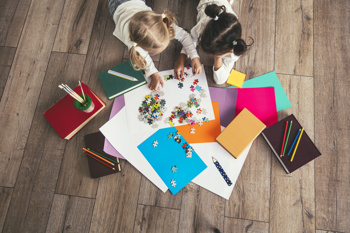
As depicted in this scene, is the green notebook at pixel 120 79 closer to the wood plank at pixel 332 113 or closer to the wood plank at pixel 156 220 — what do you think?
the wood plank at pixel 156 220

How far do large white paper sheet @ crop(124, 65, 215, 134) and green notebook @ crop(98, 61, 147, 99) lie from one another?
4 centimetres

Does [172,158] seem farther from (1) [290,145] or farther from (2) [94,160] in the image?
(1) [290,145]

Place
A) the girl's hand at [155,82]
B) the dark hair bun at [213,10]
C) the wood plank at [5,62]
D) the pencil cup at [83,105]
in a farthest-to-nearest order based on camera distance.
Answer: the wood plank at [5,62]
the girl's hand at [155,82]
the pencil cup at [83,105]
the dark hair bun at [213,10]

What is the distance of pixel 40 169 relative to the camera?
1504 millimetres

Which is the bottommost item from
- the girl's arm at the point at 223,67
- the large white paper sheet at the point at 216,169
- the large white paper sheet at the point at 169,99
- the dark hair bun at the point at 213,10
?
the large white paper sheet at the point at 216,169

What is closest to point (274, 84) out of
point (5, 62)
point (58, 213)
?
point (58, 213)

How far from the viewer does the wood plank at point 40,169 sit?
1.45 m

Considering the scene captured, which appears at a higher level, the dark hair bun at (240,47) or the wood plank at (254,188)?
the dark hair bun at (240,47)

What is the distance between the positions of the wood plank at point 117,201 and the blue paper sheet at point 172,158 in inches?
5.8

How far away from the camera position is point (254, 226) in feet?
4.60

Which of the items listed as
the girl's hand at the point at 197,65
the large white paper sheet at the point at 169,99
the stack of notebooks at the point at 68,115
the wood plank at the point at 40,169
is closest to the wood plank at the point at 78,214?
the wood plank at the point at 40,169

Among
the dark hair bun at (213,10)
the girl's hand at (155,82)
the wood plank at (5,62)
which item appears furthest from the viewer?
the wood plank at (5,62)

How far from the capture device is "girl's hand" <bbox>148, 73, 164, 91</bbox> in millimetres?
1495

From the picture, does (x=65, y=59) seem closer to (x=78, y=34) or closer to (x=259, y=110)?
(x=78, y=34)
